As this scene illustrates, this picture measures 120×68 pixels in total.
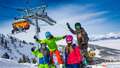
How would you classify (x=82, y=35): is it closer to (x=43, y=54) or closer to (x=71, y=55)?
(x=43, y=54)

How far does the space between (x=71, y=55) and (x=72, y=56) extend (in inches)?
2.3

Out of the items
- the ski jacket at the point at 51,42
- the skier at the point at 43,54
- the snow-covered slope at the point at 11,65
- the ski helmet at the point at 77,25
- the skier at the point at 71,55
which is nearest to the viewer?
the skier at the point at 71,55

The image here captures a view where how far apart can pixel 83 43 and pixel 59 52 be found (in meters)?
1.18

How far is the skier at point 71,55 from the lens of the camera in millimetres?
16062

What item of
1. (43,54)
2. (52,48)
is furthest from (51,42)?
(43,54)

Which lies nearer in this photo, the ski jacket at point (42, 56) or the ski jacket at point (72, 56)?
the ski jacket at point (72, 56)

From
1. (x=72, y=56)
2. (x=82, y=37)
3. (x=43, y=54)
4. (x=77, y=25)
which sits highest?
(x=77, y=25)

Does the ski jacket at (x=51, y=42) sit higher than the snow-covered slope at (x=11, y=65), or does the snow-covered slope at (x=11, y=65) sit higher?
the ski jacket at (x=51, y=42)

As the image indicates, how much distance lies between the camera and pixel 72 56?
16094mm

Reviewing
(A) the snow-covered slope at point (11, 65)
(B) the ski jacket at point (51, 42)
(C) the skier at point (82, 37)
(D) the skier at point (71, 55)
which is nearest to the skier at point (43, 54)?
(B) the ski jacket at point (51, 42)

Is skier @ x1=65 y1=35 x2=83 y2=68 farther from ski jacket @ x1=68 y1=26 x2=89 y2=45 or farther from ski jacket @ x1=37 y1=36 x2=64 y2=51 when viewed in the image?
ski jacket @ x1=68 y1=26 x2=89 y2=45

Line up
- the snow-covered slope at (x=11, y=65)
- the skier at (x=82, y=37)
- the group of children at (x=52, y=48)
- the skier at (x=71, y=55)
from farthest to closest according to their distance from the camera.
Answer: the snow-covered slope at (x=11, y=65), the skier at (x=82, y=37), the group of children at (x=52, y=48), the skier at (x=71, y=55)

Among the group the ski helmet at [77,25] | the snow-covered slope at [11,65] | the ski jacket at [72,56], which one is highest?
the ski helmet at [77,25]

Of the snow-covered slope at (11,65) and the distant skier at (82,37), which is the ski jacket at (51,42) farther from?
the snow-covered slope at (11,65)
